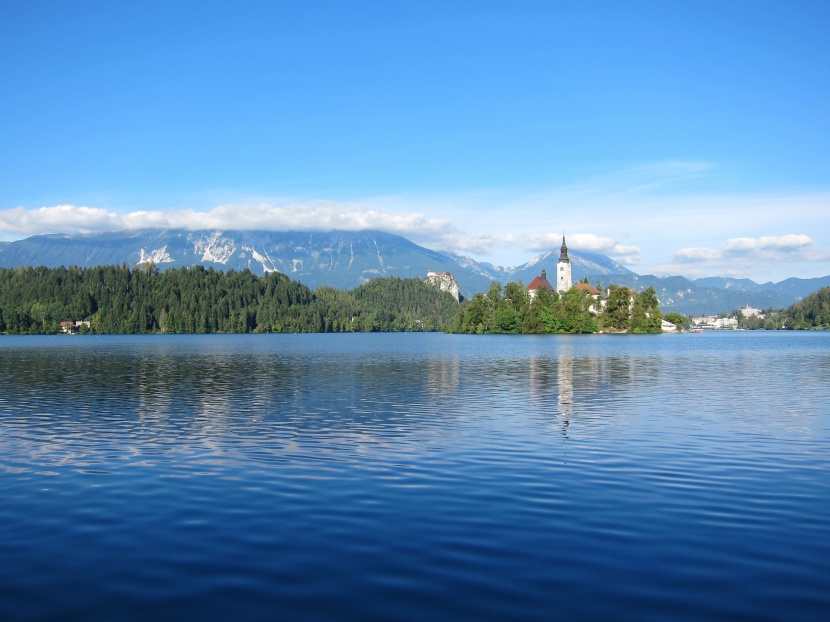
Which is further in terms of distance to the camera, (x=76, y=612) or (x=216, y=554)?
(x=216, y=554)

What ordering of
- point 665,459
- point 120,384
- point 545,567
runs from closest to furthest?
point 545,567, point 665,459, point 120,384

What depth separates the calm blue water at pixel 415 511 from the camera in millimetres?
11398

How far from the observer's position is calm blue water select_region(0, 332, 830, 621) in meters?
11.4

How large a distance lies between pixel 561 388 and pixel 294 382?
18593 mm

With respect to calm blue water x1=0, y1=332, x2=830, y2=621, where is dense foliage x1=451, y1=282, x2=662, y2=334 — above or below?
above

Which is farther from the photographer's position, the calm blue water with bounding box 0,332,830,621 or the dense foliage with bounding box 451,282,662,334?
the dense foliage with bounding box 451,282,662,334

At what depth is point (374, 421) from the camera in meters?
30.9

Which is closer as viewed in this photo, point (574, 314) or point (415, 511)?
point (415, 511)

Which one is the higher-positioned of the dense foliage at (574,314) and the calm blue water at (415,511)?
the dense foliage at (574,314)

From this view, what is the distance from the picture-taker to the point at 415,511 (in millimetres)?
16500

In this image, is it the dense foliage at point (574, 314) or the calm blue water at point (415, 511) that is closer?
the calm blue water at point (415, 511)

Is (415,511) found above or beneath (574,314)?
beneath

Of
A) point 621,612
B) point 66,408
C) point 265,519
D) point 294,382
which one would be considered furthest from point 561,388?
point 621,612

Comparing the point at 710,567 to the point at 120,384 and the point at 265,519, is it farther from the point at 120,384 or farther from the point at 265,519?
the point at 120,384
